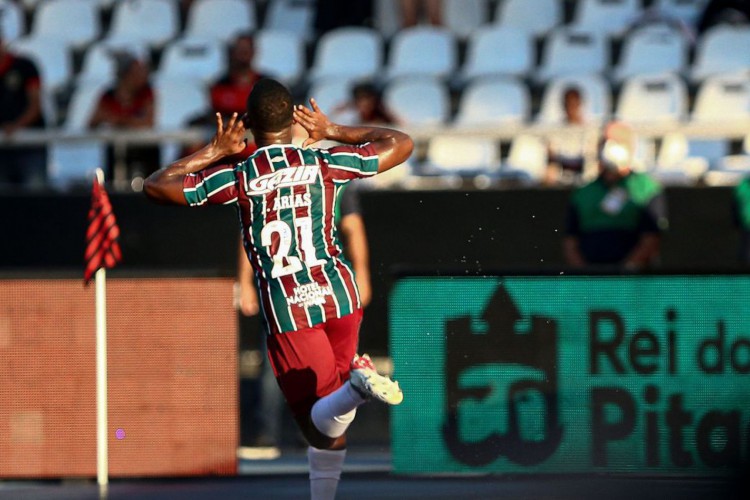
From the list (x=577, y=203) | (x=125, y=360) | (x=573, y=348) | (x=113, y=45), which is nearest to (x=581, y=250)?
(x=577, y=203)

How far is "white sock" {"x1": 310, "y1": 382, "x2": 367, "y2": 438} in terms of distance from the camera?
6.61 meters

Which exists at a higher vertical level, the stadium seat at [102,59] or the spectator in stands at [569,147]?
the stadium seat at [102,59]

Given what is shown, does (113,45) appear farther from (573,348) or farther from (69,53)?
(573,348)

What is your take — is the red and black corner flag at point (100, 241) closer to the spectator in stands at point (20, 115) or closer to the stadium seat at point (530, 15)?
the spectator in stands at point (20, 115)

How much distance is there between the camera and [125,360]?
912 centimetres

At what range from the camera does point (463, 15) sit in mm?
16297

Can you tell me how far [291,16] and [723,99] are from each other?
5003mm

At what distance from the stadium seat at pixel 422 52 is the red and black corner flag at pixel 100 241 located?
658 centimetres

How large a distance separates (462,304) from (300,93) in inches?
257

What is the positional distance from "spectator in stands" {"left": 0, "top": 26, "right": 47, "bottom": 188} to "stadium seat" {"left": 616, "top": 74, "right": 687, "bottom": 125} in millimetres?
5337

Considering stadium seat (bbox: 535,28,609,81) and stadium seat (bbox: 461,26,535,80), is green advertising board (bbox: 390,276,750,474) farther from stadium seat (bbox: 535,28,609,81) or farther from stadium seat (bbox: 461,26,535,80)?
stadium seat (bbox: 461,26,535,80)

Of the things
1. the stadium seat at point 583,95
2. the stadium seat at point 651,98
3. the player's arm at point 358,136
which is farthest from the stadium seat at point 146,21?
the player's arm at point 358,136

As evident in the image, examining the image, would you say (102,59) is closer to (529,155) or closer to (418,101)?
(418,101)

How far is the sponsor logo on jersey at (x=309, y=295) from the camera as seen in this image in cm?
686
